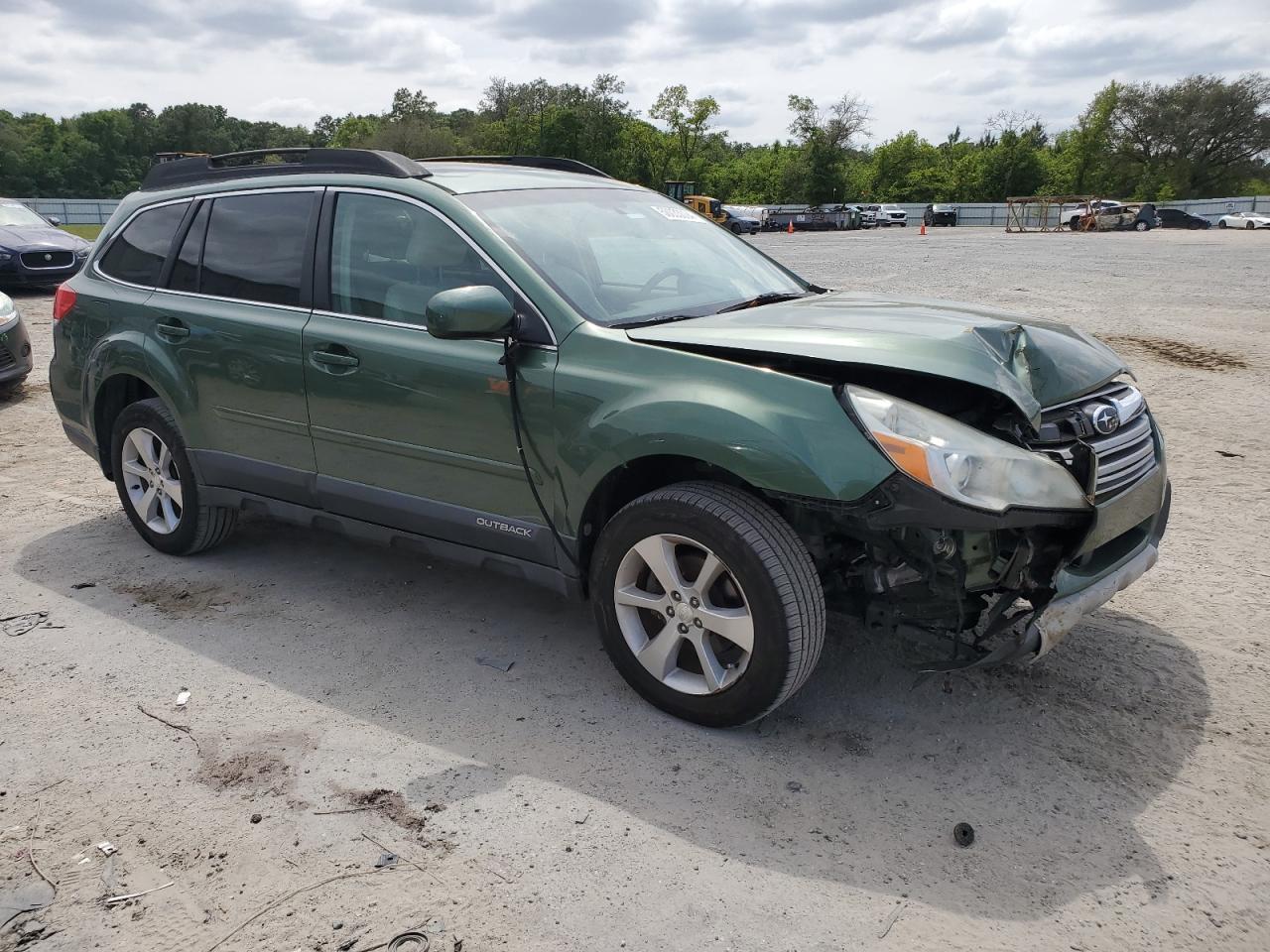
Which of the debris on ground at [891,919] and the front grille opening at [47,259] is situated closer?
the debris on ground at [891,919]

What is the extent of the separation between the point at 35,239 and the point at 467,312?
1513cm

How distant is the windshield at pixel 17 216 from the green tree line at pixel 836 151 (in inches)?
2365

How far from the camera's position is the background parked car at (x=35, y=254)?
48.9ft

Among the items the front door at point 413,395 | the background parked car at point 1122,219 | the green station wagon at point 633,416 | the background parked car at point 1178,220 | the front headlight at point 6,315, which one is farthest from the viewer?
the background parked car at point 1178,220

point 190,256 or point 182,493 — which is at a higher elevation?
point 190,256

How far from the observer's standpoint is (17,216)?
53.2ft

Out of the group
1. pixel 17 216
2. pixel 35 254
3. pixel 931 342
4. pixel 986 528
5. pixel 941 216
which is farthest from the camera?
pixel 941 216

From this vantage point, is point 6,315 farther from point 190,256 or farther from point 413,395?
point 413,395

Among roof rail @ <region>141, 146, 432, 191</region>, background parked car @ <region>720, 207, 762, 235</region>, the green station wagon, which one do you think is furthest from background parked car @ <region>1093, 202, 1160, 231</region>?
roof rail @ <region>141, 146, 432, 191</region>

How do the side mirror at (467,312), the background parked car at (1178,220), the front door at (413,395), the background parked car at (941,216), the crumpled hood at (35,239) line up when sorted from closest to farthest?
1. the side mirror at (467,312)
2. the front door at (413,395)
3. the crumpled hood at (35,239)
4. the background parked car at (1178,220)
5. the background parked car at (941,216)

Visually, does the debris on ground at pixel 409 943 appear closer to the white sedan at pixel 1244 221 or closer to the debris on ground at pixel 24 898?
the debris on ground at pixel 24 898

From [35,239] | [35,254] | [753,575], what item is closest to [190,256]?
[753,575]

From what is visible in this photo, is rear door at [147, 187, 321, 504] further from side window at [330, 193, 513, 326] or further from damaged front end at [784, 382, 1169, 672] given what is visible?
damaged front end at [784, 382, 1169, 672]

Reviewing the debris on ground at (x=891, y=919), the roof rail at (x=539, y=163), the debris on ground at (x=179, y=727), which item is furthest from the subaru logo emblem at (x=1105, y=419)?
the debris on ground at (x=179, y=727)
